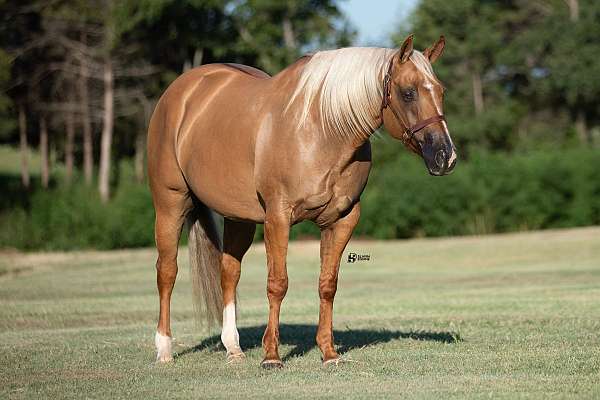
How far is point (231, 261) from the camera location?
9695 mm

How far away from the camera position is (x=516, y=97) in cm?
5953

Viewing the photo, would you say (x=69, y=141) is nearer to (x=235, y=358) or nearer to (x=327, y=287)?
(x=235, y=358)

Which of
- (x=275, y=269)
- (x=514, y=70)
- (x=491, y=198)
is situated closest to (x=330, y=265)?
(x=275, y=269)

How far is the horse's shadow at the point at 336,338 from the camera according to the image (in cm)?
971

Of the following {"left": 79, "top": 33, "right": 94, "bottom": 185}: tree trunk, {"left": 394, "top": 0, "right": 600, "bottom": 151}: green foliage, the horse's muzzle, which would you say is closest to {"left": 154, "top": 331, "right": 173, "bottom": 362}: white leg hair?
the horse's muzzle

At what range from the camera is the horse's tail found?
978 cm

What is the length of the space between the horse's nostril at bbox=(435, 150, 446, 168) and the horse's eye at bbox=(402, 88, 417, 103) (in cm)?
48

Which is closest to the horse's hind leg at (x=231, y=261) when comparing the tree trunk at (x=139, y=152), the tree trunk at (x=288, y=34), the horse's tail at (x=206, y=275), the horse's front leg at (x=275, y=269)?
the horse's tail at (x=206, y=275)

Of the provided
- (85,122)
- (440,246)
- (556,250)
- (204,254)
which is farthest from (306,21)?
(204,254)

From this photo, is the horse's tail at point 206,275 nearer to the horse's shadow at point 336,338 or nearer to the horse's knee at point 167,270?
the horse's knee at point 167,270

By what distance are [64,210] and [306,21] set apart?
1914 cm

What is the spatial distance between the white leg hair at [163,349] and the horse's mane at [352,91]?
2354 millimetres

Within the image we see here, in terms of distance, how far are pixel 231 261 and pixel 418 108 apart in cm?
259

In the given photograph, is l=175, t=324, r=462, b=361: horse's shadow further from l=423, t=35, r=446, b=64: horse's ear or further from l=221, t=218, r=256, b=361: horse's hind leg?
l=423, t=35, r=446, b=64: horse's ear
